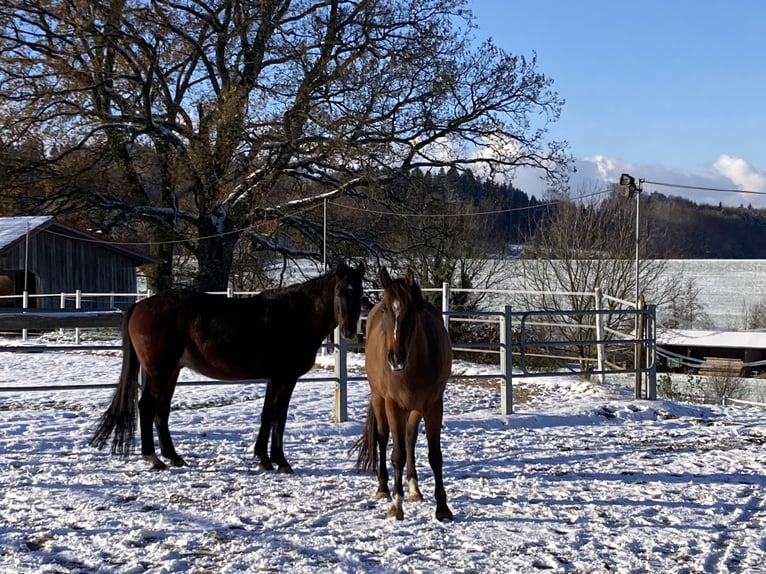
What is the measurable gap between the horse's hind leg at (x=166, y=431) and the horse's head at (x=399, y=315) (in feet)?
8.17

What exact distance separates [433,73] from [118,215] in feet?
32.6

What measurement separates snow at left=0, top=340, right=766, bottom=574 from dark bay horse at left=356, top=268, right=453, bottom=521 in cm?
28

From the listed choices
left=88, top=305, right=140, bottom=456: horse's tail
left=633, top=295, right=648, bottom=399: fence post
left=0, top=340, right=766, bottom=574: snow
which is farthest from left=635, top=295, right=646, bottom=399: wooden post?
left=88, top=305, right=140, bottom=456: horse's tail

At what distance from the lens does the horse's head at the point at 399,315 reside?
446 cm

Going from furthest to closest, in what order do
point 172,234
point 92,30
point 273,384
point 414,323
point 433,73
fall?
point 172,234, point 433,73, point 92,30, point 273,384, point 414,323

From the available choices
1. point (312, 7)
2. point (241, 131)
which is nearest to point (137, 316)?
point (241, 131)

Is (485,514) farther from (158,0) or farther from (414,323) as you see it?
(158,0)

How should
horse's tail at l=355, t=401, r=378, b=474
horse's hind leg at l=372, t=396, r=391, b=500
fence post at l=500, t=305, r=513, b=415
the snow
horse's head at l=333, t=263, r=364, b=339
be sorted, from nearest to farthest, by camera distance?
the snow
horse's hind leg at l=372, t=396, r=391, b=500
horse's tail at l=355, t=401, r=378, b=474
horse's head at l=333, t=263, r=364, b=339
fence post at l=500, t=305, r=513, b=415

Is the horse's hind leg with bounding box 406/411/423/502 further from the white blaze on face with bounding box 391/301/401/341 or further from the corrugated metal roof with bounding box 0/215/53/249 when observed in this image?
the corrugated metal roof with bounding box 0/215/53/249

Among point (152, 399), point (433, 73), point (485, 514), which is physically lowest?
point (485, 514)

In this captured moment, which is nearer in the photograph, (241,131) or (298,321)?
(298,321)

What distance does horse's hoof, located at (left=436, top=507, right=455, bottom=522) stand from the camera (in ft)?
15.3

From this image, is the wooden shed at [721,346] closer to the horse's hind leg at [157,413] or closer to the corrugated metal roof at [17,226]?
the corrugated metal roof at [17,226]

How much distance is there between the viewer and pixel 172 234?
23688 mm
